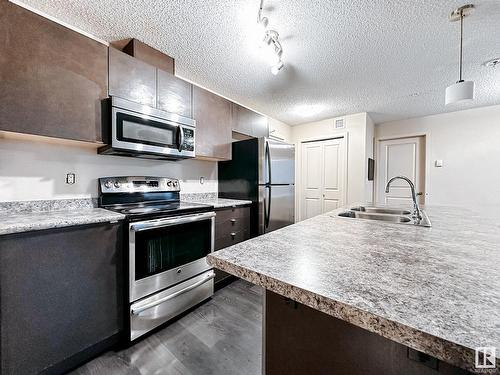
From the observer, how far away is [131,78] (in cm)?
180

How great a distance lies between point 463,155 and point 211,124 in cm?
427

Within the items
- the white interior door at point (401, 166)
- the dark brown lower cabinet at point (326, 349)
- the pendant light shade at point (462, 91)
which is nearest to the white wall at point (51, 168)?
the dark brown lower cabinet at point (326, 349)

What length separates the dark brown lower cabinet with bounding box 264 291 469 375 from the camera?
22.1 inches

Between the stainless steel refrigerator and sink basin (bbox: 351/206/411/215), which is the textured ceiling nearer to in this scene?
the stainless steel refrigerator

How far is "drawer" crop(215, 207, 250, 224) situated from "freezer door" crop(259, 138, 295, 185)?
1.29 feet

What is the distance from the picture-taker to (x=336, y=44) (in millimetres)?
1938

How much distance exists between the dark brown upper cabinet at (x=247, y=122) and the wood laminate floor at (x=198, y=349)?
2.16m

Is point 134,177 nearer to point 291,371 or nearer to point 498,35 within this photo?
point 291,371

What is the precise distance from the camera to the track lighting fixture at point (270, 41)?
1478 mm

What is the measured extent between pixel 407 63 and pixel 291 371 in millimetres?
2834

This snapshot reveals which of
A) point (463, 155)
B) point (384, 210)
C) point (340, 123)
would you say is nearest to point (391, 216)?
point (384, 210)

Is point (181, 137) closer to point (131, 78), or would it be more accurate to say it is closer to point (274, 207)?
point (131, 78)

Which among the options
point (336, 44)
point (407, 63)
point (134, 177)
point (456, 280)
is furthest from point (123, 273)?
point (407, 63)

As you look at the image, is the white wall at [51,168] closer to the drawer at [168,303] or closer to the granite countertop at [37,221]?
the granite countertop at [37,221]
